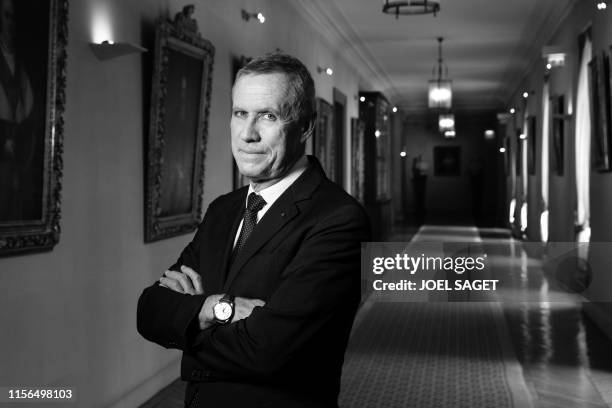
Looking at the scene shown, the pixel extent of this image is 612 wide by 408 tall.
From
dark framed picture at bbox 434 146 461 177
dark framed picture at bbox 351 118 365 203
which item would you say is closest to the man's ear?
dark framed picture at bbox 351 118 365 203

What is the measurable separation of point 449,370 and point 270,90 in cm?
562

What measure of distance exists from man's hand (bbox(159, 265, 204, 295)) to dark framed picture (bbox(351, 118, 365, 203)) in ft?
48.3

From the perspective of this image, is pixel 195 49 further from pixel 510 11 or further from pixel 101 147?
pixel 510 11

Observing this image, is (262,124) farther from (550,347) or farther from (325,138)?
(325,138)

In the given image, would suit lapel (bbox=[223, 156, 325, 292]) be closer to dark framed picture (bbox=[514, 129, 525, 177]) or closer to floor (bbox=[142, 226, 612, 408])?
floor (bbox=[142, 226, 612, 408])

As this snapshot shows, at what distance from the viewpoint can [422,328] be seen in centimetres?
953

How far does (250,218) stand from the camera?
7.98ft

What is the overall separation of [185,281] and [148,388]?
4.22 meters

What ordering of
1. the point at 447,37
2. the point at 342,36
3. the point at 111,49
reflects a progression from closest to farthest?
the point at 111,49
the point at 342,36
the point at 447,37

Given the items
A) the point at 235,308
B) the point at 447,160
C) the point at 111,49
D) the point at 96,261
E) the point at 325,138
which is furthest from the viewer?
the point at 447,160

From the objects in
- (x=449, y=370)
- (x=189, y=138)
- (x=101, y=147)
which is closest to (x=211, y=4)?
(x=189, y=138)

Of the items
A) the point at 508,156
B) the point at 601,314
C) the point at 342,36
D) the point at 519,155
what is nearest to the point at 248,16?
the point at 601,314

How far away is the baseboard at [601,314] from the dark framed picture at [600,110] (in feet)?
5.30

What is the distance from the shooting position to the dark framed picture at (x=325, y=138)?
1318 cm
